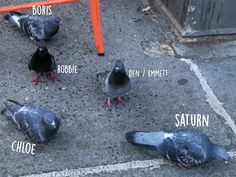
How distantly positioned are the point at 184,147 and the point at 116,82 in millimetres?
930

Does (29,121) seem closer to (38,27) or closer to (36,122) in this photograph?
(36,122)

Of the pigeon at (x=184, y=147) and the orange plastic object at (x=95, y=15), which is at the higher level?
the orange plastic object at (x=95, y=15)

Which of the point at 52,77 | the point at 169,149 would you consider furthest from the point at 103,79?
the point at 169,149

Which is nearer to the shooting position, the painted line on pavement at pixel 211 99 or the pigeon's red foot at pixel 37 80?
the painted line on pavement at pixel 211 99

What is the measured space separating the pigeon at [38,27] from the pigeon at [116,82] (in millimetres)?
1045

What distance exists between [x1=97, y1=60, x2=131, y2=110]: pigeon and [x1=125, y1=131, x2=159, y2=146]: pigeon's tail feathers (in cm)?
50

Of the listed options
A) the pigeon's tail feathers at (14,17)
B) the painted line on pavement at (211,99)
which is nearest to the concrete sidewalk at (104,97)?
the painted line on pavement at (211,99)

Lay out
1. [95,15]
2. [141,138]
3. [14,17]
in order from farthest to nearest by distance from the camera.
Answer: [14,17]
[95,15]
[141,138]

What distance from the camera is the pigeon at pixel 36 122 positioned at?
3.90 m

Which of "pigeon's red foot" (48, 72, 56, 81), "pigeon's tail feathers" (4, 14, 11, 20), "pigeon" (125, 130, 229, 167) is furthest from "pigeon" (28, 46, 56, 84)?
"pigeon" (125, 130, 229, 167)

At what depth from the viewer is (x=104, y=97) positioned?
182 inches

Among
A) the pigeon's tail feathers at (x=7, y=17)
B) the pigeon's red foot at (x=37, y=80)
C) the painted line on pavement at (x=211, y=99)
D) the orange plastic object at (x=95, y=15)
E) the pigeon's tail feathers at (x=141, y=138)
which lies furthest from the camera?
the pigeon's tail feathers at (x=7, y=17)

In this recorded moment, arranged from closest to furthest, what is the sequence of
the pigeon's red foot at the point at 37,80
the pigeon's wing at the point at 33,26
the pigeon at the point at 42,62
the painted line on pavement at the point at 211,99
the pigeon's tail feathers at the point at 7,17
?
the painted line on pavement at the point at 211,99
the pigeon at the point at 42,62
the pigeon's red foot at the point at 37,80
the pigeon's wing at the point at 33,26
the pigeon's tail feathers at the point at 7,17

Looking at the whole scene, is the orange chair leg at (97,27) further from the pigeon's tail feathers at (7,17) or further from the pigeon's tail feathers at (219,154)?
the pigeon's tail feathers at (219,154)
